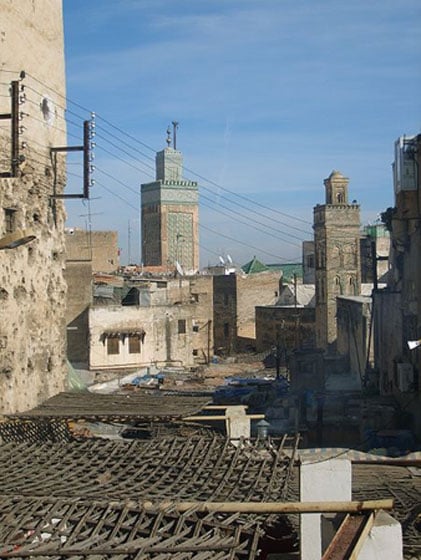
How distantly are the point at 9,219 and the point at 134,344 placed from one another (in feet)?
70.2

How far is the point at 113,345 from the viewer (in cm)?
3209

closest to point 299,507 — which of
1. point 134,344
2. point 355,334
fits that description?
point 355,334

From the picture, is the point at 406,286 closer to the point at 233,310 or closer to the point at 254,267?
the point at 233,310

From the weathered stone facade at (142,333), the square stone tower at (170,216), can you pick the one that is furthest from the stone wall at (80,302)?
the square stone tower at (170,216)

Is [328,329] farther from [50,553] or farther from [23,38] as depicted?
[50,553]

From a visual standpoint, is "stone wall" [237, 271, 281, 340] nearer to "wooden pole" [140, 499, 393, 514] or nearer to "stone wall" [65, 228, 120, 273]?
"stone wall" [65, 228, 120, 273]

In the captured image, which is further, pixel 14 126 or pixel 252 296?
pixel 252 296

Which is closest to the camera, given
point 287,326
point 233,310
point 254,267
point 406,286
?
point 406,286

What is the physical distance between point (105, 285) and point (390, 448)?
76.3 ft

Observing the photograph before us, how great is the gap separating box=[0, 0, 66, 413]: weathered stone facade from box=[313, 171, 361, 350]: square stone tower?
26.3 metres

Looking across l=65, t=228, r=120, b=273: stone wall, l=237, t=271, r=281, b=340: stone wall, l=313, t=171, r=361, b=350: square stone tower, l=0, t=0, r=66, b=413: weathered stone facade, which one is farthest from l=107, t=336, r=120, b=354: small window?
l=0, t=0, r=66, b=413: weathered stone facade

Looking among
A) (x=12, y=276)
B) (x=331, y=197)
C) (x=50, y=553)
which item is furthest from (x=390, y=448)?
(x=331, y=197)

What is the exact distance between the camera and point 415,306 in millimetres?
17203

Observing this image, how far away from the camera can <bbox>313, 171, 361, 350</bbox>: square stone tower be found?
39000 millimetres
